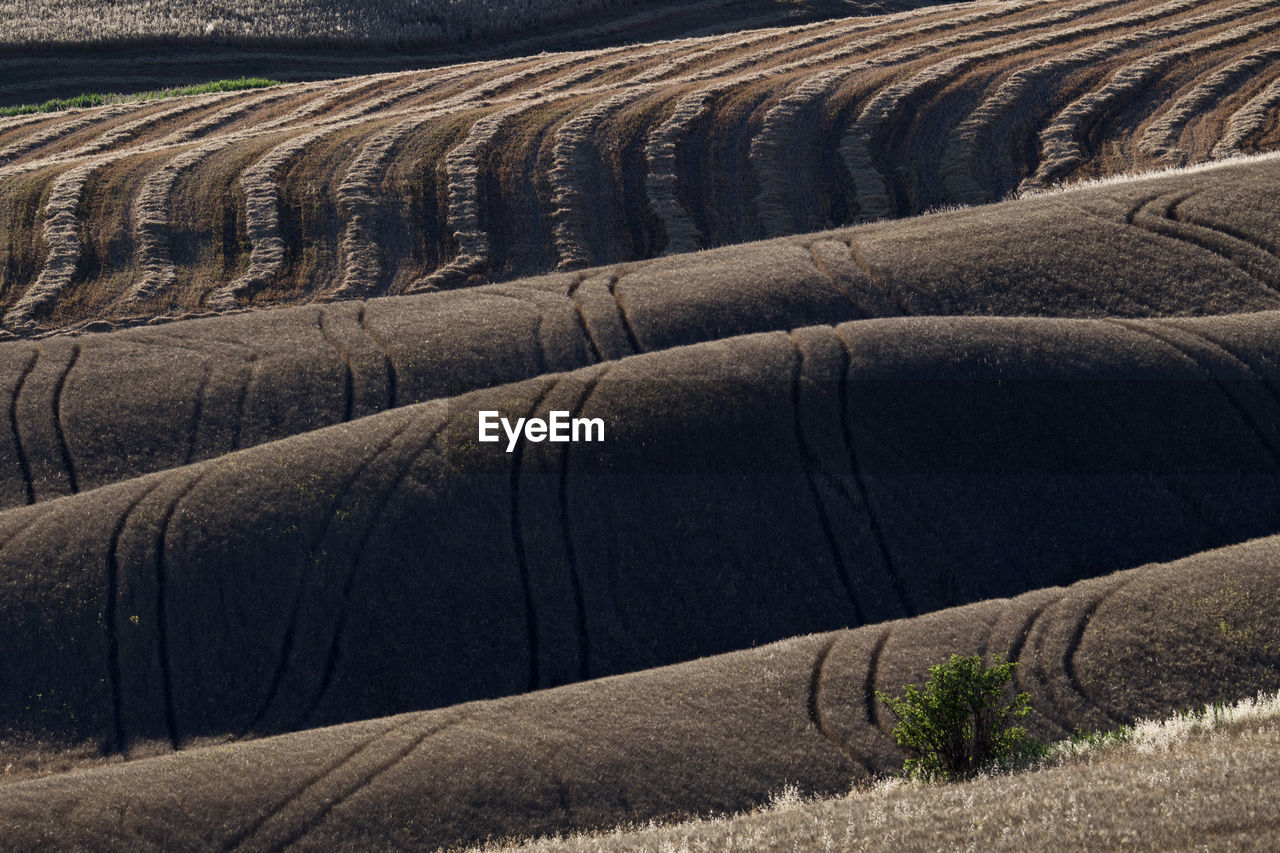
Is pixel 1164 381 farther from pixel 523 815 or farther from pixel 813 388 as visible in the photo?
pixel 523 815

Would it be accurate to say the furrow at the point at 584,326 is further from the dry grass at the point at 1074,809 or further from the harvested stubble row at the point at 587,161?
the dry grass at the point at 1074,809

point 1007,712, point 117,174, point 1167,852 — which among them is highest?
point 117,174

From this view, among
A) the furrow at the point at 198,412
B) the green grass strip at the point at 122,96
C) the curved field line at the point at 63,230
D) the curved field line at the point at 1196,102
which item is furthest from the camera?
the green grass strip at the point at 122,96

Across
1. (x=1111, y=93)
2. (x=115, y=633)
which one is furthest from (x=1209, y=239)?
(x=115, y=633)

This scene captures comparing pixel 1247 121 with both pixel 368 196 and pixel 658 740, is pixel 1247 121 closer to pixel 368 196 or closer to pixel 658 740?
pixel 368 196

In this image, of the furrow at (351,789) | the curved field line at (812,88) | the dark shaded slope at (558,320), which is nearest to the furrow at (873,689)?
the furrow at (351,789)

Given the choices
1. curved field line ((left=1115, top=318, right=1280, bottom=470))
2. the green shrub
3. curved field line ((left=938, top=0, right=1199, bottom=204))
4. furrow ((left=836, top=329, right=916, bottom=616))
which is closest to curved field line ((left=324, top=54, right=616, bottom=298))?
furrow ((left=836, top=329, right=916, bottom=616))

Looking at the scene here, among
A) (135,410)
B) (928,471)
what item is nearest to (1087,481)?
(928,471)
